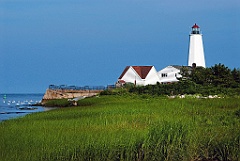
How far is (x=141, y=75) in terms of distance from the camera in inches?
2434

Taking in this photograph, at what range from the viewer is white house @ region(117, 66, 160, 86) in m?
61.6

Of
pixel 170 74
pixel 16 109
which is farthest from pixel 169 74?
pixel 16 109

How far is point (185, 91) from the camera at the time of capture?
37.0 meters

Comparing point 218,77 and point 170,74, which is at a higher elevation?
point 170,74

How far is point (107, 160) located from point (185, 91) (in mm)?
28737

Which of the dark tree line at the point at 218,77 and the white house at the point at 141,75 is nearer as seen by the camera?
the dark tree line at the point at 218,77

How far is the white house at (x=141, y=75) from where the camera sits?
202 ft

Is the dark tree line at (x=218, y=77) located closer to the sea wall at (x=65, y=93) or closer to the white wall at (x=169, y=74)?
the white wall at (x=169, y=74)

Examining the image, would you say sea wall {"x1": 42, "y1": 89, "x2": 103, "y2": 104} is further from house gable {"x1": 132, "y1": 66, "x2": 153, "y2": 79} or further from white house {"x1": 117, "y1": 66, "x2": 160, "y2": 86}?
house gable {"x1": 132, "y1": 66, "x2": 153, "y2": 79}

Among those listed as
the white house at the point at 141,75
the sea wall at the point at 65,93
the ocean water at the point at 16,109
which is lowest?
the ocean water at the point at 16,109

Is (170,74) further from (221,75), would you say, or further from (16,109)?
(16,109)

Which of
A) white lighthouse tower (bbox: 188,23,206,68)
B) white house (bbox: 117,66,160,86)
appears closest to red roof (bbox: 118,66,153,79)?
white house (bbox: 117,66,160,86)

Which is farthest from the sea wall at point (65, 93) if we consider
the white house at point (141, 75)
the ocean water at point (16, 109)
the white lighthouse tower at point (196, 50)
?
the white lighthouse tower at point (196, 50)

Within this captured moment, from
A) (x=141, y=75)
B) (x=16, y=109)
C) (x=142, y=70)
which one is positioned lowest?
(x=16, y=109)
